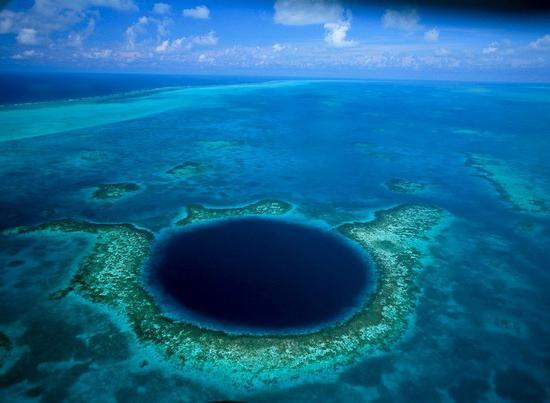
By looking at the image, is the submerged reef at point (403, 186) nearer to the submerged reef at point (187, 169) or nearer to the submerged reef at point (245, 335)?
the submerged reef at point (245, 335)

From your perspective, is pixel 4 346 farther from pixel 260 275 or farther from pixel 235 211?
pixel 235 211

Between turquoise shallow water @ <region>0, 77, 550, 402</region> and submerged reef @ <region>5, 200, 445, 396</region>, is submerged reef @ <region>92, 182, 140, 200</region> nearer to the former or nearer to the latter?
turquoise shallow water @ <region>0, 77, 550, 402</region>

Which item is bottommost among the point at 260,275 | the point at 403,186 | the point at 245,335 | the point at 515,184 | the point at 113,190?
the point at 515,184

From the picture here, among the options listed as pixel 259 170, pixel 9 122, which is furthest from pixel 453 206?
pixel 9 122

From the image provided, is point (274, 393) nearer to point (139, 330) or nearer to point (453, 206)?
point (139, 330)

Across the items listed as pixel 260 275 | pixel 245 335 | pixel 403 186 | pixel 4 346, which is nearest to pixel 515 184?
pixel 403 186

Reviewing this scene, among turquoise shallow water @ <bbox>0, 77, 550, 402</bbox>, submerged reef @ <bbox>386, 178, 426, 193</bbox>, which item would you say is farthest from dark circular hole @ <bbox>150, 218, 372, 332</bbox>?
submerged reef @ <bbox>386, 178, 426, 193</bbox>

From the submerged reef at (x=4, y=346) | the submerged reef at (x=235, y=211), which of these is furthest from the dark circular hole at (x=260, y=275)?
the submerged reef at (x=4, y=346)
